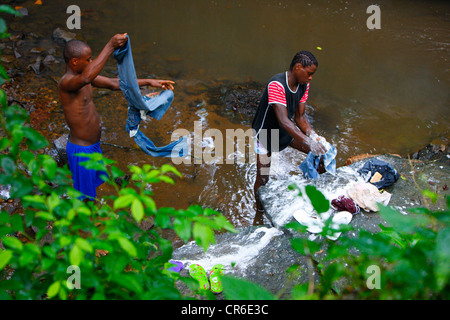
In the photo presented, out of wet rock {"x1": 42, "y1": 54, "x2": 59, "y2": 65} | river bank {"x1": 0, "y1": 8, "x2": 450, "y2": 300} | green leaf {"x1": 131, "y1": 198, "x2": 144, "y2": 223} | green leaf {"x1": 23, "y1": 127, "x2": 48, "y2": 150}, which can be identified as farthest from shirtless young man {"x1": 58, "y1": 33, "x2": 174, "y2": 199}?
wet rock {"x1": 42, "y1": 54, "x2": 59, "y2": 65}

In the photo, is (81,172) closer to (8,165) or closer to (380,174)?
(8,165)

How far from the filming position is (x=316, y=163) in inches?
130

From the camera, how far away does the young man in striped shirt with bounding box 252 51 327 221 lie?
3135 millimetres

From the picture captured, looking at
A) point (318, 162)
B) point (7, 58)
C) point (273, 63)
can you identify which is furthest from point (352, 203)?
point (7, 58)

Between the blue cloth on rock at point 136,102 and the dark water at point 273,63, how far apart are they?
0.70 m

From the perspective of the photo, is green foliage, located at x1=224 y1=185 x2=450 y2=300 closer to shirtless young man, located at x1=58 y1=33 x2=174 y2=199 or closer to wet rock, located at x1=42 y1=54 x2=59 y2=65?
shirtless young man, located at x1=58 y1=33 x2=174 y2=199

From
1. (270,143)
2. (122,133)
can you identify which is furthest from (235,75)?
(270,143)

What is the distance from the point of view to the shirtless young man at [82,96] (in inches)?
108

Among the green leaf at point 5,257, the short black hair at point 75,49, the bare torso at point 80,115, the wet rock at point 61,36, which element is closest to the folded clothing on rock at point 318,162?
the bare torso at point 80,115

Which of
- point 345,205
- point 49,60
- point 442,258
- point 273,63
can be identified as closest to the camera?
point 442,258

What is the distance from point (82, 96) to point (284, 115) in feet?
5.61

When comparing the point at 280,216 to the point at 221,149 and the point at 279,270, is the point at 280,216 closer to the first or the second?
the point at 279,270

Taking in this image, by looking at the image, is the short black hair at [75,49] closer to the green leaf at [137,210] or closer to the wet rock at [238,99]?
the green leaf at [137,210]

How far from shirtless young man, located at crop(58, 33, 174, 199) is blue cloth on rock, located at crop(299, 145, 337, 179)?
1439 millimetres
